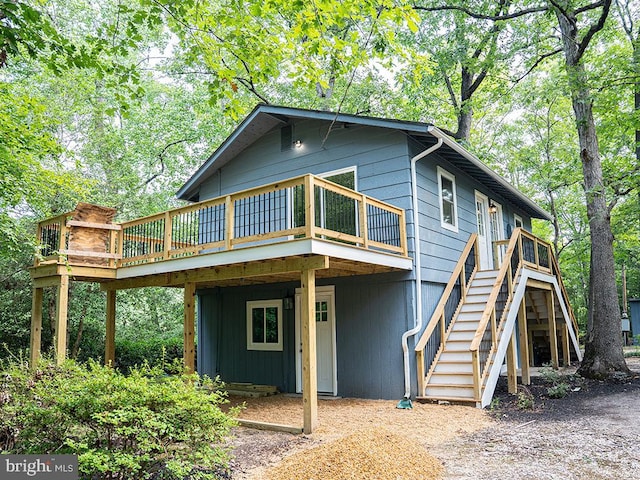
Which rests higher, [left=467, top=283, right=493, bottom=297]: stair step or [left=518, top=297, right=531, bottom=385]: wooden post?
[left=467, top=283, right=493, bottom=297]: stair step

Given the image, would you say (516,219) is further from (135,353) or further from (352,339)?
(135,353)

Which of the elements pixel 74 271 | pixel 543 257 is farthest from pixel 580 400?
pixel 74 271

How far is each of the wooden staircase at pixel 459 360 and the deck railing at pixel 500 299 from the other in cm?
24

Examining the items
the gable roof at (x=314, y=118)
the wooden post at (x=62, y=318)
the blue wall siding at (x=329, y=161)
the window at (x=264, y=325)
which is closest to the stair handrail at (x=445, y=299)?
the gable roof at (x=314, y=118)

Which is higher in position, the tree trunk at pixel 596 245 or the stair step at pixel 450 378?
the tree trunk at pixel 596 245

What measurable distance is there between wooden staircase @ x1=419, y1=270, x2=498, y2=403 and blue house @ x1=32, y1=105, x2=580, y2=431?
0.09ft

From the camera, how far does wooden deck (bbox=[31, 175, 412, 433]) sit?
7.18 m

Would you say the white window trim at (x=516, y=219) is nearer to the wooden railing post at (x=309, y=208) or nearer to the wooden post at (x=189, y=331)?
the wooden railing post at (x=309, y=208)

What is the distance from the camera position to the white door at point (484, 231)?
12.8 m

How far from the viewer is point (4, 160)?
8102mm

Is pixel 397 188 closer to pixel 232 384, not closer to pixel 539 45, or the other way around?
pixel 232 384

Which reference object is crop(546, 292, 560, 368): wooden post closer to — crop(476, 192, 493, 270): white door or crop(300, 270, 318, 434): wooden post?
crop(476, 192, 493, 270): white door

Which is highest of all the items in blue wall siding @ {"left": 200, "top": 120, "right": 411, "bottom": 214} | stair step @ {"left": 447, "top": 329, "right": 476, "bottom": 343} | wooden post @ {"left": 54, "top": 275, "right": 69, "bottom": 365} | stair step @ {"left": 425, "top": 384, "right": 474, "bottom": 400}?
blue wall siding @ {"left": 200, "top": 120, "right": 411, "bottom": 214}

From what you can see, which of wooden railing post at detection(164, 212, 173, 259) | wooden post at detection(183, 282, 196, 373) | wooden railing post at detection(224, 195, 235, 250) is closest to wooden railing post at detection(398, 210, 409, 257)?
wooden railing post at detection(224, 195, 235, 250)
